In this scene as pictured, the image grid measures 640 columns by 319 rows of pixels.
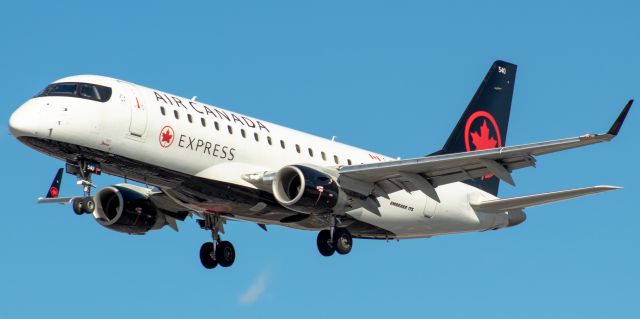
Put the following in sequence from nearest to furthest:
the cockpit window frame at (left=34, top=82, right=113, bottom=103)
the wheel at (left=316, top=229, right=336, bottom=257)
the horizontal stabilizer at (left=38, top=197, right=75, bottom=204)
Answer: the cockpit window frame at (left=34, top=82, right=113, bottom=103) → the wheel at (left=316, top=229, right=336, bottom=257) → the horizontal stabilizer at (left=38, top=197, right=75, bottom=204)

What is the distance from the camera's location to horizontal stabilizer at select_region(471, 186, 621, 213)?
42.0 m

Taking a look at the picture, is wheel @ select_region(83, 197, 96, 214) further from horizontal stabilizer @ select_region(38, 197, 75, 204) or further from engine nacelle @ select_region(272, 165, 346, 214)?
horizontal stabilizer @ select_region(38, 197, 75, 204)

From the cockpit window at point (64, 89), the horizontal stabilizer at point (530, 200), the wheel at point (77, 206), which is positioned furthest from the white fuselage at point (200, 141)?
the wheel at point (77, 206)

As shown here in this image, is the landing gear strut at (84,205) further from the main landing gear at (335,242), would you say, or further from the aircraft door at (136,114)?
the main landing gear at (335,242)

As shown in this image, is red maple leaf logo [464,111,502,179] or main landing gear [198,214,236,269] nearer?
main landing gear [198,214,236,269]

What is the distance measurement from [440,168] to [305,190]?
14.4 ft

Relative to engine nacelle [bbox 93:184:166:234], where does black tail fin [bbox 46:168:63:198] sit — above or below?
above

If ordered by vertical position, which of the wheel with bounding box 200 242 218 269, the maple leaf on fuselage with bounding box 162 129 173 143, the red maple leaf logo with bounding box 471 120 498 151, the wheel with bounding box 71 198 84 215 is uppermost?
the red maple leaf logo with bounding box 471 120 498 151

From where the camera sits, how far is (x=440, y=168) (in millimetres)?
42531

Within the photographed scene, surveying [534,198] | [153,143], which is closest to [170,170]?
[153,143]

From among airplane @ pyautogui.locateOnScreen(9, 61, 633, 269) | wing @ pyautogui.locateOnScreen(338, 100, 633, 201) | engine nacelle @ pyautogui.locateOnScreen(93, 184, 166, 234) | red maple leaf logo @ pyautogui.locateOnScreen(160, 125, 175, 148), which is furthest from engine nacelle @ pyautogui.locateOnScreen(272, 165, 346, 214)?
engine nacelle @ pyautogui.locateOnScreen(93, 184, 166, 234)

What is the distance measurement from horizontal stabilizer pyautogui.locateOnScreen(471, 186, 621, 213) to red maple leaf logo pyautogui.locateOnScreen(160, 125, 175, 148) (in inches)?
482

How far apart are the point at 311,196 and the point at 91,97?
24.6 ft

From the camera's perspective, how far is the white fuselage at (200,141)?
130 feet
